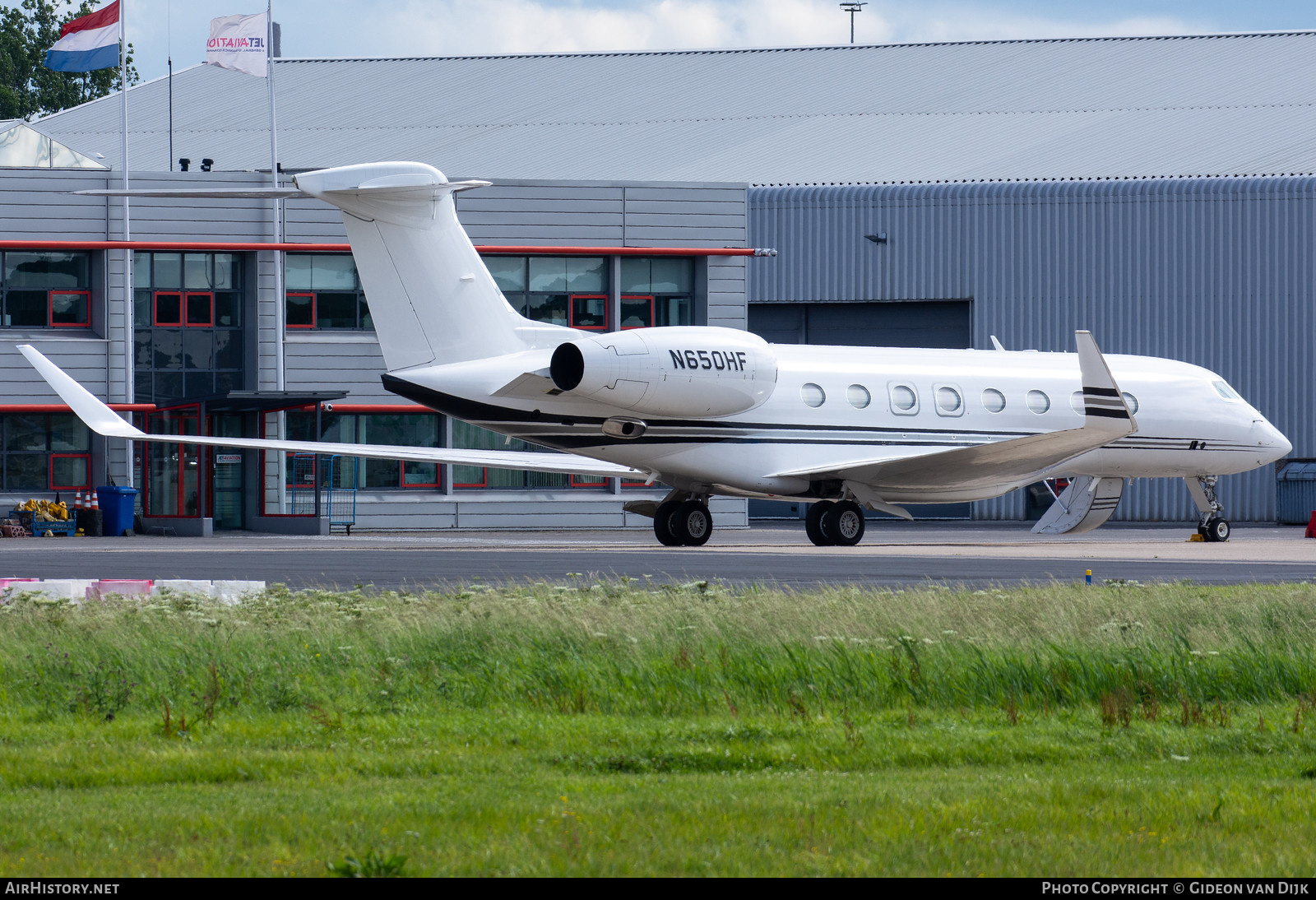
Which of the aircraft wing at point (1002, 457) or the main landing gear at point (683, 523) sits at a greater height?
the aircraft wing at point (1002, 457)

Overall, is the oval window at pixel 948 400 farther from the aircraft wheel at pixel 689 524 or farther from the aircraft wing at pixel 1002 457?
the aircraft wheel at pixel 689 524

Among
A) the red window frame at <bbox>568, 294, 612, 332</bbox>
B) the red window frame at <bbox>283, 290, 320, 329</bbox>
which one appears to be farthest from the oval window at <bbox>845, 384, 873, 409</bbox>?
the red window frame at <bbox>283, 290, 320, 329</bbox>

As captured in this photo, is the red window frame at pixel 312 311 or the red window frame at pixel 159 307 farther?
the red window frame at pixel 312 311

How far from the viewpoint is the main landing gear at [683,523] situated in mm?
26844

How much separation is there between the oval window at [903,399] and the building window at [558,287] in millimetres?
12500

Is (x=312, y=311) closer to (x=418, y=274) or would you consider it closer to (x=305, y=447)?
(x=305, y=447)

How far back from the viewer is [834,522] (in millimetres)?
26406

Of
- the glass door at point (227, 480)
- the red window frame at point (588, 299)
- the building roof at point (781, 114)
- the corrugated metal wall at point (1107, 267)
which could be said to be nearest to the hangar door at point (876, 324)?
the corrugated metal wall at point (1107, 267)

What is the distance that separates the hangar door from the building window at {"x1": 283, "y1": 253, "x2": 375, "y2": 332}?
12.7m

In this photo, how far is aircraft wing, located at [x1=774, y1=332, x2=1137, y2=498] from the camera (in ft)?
78.1

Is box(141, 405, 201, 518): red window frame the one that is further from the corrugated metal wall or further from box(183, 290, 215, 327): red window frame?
the corrugated metal wall

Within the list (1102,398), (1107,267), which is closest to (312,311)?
(1102,398)

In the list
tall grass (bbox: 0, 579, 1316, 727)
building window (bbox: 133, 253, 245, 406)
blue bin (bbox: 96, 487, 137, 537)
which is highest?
building window (bbox: 133, 253, 245, 406)

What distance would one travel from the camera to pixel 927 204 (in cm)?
4422
